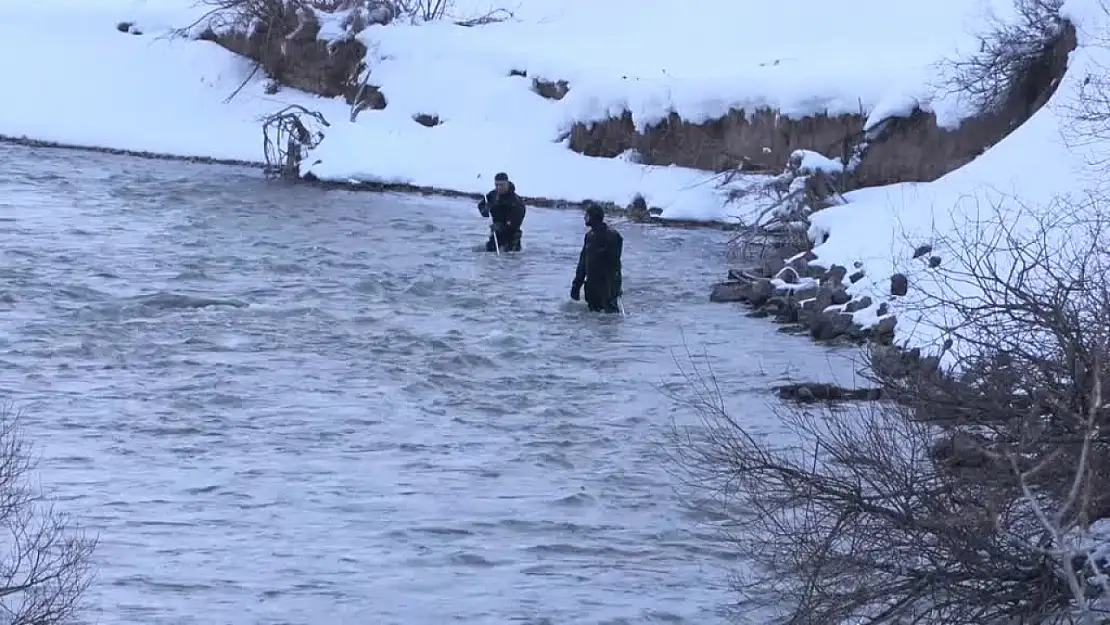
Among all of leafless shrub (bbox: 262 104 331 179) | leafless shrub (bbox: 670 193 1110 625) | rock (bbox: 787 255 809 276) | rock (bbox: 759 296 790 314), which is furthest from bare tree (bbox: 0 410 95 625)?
leafless shrub (bbox: 262 104 331 179)

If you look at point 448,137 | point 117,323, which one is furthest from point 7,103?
point 117,323

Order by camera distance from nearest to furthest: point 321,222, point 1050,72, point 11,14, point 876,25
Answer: point 1050,72
point 321,222
point 876,25
point 11,14

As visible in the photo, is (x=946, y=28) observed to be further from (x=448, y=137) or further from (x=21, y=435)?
(x=21, y=435)

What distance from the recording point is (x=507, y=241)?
76.5 feet

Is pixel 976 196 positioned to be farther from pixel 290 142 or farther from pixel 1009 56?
pixel 290 142

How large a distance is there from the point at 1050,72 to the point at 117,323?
43.1ft

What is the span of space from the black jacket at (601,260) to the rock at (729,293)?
5.91 ft

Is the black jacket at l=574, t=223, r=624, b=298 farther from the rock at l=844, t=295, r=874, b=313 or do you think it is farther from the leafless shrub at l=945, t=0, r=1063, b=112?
the leafless shrub at l=945, t=0, r=1063, b=112

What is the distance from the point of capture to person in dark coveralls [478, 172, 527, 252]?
882 inches

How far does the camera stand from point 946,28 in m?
38.1

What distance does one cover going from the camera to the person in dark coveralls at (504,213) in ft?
73.5

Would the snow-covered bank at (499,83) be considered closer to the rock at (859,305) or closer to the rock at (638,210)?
the rock at (638,210)

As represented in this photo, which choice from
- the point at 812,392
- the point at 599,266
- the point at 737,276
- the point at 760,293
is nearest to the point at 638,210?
the point at 737,276

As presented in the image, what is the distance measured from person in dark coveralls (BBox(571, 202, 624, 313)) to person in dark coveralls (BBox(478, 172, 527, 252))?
325cm
